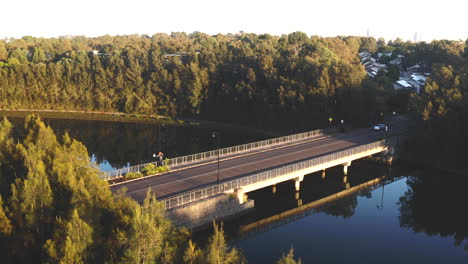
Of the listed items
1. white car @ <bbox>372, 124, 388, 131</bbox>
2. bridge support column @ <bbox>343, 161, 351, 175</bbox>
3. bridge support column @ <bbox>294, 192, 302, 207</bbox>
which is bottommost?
bridge support column @ <bbox>294, 192, 302, 207</bbox>

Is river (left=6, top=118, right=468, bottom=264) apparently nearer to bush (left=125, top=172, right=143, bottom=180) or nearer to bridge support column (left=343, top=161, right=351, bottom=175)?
bridge support column (left=343, top=161, right=351, bottom=175)

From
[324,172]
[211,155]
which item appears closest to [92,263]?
[211,155]

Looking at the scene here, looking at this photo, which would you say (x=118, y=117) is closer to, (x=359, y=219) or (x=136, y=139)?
(x=136, y=139)

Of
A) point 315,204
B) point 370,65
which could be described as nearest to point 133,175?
point 315,204

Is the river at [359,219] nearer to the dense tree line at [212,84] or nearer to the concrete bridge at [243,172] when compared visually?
the concrete bridge at [243,172]

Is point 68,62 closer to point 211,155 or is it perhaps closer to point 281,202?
point 211,155

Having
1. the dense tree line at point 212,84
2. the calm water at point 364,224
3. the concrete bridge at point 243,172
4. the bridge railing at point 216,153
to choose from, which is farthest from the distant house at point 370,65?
the calm water at point 364,224

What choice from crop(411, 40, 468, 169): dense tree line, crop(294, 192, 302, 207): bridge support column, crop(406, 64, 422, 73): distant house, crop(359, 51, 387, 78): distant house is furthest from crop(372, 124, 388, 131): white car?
crop(406, 64, 422, 73): distant house
